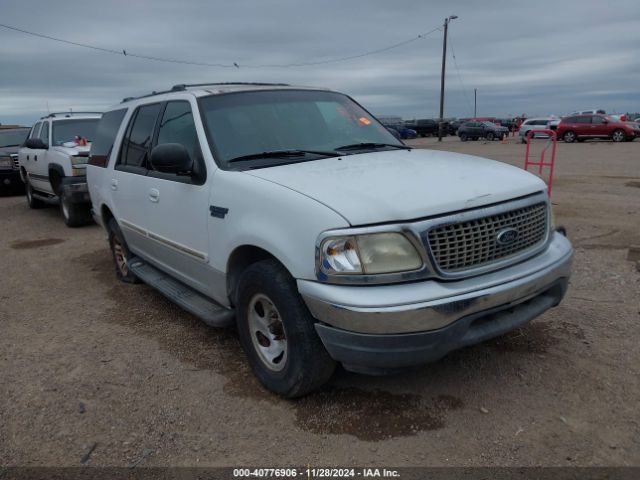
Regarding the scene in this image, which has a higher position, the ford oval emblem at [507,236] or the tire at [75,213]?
the ford oval emblem at [507,236]

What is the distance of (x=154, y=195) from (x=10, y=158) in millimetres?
11191

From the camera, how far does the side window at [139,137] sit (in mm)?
4568

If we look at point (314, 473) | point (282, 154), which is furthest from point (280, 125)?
Result: point (314, 473)

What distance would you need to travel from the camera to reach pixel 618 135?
99.8 feet

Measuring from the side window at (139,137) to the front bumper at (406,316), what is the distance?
8.24ft

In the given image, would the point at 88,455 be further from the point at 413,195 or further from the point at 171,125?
the point at 171,125

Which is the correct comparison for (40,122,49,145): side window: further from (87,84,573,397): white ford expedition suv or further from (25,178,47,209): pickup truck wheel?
(87,84,573,397): white ford expedition suv

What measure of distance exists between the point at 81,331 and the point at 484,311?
3339 mm

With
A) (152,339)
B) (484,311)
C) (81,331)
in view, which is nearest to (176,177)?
(152,339)

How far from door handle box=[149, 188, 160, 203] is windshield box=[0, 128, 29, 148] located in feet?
38.4

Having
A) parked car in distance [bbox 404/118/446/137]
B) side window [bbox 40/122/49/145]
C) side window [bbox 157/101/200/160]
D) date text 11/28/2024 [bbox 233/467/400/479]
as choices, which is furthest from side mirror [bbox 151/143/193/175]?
parked car in distance [bbox 404/118/446/137]

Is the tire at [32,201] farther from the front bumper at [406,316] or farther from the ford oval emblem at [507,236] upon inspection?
the ford oval emblem at [507,236]

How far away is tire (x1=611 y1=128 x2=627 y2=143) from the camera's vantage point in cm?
3017

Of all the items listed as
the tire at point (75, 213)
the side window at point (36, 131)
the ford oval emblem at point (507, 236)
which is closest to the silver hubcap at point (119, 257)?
the tire at point (75, 213)
